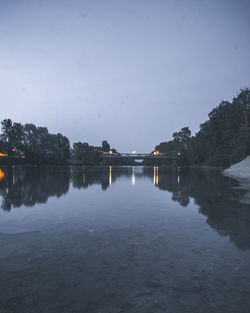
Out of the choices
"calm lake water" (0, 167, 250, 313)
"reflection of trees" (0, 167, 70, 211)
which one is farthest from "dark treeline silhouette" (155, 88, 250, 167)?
"calm lake water" (0, 167, 250, 313)

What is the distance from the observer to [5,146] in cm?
9500

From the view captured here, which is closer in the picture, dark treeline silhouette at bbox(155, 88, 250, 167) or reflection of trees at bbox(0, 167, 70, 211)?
reflection of trees at bbox(0, 167, 70, 211)

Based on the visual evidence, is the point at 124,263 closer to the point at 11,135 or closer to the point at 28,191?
the point at 28,191

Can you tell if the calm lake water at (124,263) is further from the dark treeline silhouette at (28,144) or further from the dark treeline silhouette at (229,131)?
the dark treeline silhouette at (28,144)

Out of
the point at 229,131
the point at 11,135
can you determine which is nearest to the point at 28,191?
the point at 229,131

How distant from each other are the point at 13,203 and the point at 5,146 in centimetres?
9536

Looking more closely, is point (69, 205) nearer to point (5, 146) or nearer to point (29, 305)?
point (29, 305)

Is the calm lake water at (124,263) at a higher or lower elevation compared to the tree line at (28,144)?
lower

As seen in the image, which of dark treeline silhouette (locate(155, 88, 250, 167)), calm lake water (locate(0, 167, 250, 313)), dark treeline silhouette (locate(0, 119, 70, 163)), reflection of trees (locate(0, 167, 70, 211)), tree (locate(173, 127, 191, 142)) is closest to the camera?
calm lake water (locate(0, 167, 250, 313))

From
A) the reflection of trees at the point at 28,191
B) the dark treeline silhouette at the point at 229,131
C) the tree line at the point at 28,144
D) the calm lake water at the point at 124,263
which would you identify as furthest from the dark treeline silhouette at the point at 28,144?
the calm lake water at the point at 124,263

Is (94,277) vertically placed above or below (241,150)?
below

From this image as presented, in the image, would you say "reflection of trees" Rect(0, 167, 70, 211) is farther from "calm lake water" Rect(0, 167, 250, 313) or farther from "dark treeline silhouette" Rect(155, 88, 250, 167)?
"dark treeline silhouette" Rect(155, 88, 250, 167)

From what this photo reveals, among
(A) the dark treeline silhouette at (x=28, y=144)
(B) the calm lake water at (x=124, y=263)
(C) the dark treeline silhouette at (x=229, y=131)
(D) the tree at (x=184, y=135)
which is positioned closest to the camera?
(B) the calm lake water at (x=124, y=263)

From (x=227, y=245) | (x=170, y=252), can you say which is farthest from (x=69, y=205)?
(x=227, y=245)
